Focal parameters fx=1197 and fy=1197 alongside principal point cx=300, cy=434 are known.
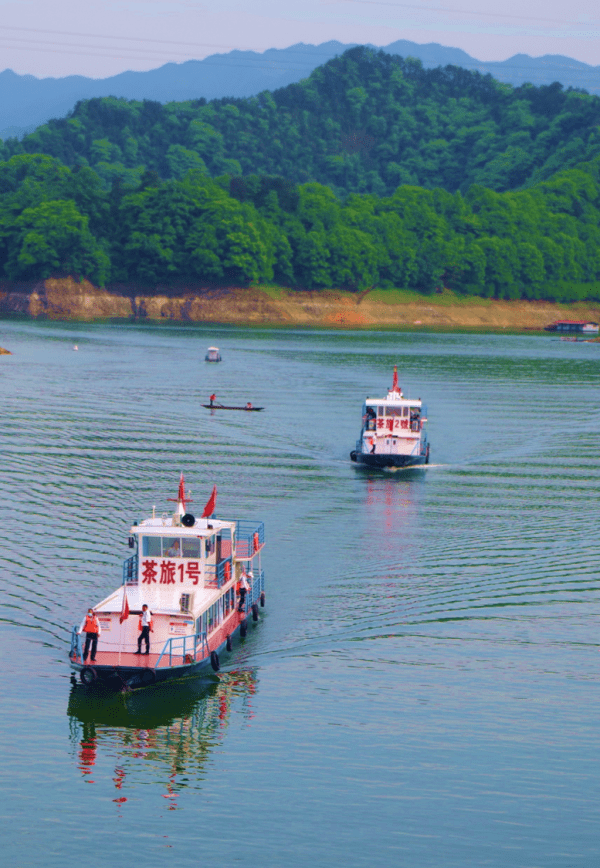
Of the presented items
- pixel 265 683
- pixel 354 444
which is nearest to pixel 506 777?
pixel 265 683

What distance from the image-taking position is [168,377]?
155250 mm

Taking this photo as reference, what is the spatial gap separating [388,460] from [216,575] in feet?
151

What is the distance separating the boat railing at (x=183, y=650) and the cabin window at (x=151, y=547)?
469 centimetres

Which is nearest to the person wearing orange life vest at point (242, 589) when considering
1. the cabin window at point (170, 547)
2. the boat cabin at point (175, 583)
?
the boat cabin at point (175, 583)

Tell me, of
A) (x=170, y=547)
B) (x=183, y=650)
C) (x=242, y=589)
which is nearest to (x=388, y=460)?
(x=242, y=589)

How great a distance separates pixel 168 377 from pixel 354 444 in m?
54.7

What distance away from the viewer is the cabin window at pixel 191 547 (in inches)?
1988

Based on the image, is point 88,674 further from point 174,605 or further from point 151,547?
point 151,547

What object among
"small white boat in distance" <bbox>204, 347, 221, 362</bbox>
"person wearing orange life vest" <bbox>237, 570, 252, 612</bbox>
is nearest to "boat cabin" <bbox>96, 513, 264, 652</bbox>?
"person wearing orange life vest" <bbox>237, 570, 252, 612</bbox>

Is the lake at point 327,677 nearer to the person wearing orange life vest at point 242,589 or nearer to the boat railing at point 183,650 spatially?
the boat railing at point 183,650

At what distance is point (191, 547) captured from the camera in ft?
166

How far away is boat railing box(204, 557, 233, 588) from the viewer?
5072 cm

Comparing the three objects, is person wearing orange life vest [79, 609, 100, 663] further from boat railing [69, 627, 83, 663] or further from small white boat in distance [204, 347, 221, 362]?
small white boat in distance [204, 347, 221, 362]

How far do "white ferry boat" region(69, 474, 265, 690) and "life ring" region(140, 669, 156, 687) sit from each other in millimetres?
37
